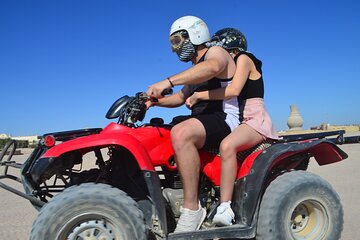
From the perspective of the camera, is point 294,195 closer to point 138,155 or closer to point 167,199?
point 167,199

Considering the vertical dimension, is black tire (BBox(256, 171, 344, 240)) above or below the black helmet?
below

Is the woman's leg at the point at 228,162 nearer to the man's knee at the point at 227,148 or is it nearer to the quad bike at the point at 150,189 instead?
the man's knee at the point at 227,148

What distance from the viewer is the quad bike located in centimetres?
356

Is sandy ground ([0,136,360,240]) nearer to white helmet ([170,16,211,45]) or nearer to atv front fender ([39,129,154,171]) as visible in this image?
atv front fender ([39,129,154,171])

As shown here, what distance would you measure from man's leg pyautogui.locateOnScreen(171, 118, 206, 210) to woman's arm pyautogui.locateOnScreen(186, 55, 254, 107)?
1.18 feet

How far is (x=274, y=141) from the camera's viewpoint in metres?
4.59

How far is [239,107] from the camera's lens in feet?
14.9

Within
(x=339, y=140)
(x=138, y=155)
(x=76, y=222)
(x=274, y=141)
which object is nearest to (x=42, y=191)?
(x=76, y=222)

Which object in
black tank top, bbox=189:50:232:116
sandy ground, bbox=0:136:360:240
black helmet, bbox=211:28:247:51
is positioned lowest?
sandy ground, bbox=0:136:360:240

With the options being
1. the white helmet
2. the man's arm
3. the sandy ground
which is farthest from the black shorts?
the sandy ground

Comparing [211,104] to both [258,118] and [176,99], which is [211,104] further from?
[176,99]

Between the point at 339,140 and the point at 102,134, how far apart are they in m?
2.75

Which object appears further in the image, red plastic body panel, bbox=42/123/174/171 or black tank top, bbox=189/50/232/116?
black tank top, bbox=189/50/232/116

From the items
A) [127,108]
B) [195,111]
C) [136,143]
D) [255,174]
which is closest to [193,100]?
[195,111]
